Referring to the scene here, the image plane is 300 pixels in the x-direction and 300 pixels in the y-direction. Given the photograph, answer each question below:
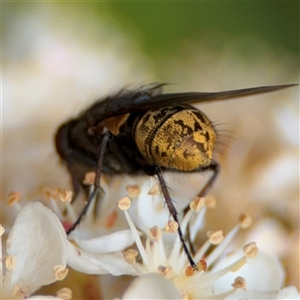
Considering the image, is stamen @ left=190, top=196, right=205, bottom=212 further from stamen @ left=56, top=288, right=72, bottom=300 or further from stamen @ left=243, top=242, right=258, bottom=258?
stamen @ left=56, top=288, right=72, bottom=300

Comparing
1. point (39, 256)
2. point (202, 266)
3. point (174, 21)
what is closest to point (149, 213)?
point (202, 266)

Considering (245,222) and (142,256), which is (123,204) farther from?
(245,222)

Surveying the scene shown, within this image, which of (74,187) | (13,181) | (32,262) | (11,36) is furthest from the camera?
(11,36)

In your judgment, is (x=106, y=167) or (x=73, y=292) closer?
(x=73, y=292)

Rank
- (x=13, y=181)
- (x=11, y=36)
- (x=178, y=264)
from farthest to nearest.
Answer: (x=11, y=36) → (x=13, y=181) → (x=178, y=264)

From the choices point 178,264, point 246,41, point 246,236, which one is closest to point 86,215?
point 178,264

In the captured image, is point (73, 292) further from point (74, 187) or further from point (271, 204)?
point (271, 204)

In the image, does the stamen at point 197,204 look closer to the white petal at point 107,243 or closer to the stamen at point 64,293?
the white petal at point 107,243

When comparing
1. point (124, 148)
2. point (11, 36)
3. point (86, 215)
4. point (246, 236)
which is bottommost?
point (246, 236)
